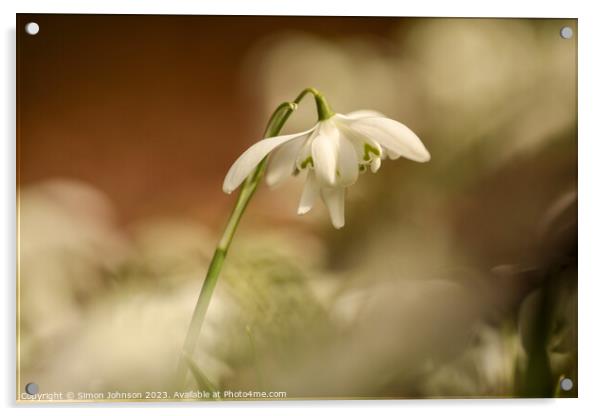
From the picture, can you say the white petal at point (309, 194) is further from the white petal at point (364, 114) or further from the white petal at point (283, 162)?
the white petal at point (364, 114)

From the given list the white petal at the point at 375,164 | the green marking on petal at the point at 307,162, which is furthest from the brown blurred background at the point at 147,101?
the white petal at the point at 375,164

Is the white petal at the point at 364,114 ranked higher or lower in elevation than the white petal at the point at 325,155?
higher

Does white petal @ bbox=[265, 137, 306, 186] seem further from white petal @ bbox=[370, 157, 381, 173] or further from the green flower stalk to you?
white petal @ bbox=[370, 157, 381, 173]

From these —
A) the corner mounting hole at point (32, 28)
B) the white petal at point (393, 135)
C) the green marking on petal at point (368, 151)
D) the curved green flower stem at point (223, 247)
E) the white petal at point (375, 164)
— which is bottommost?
the curved green flower stem at point (223, 247)

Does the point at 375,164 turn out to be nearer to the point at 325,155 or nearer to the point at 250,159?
the point at 325,155

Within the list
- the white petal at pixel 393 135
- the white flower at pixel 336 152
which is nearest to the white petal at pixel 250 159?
the white flower at pixel 336 152

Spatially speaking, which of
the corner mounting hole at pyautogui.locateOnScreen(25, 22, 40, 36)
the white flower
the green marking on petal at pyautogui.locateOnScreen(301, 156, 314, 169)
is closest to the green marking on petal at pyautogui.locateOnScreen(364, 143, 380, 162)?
the white flower
